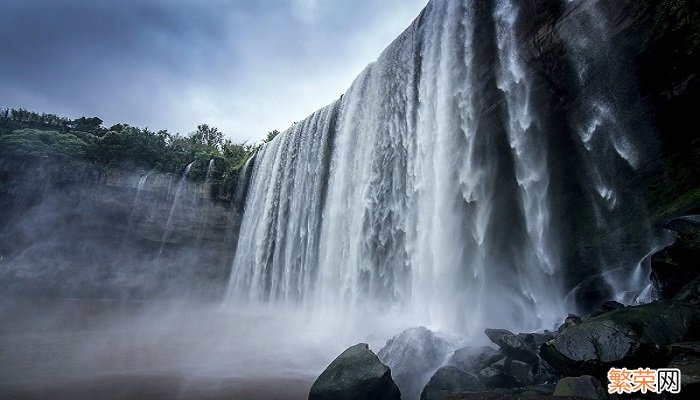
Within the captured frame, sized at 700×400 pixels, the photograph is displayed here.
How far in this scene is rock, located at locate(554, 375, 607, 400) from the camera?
3832mm

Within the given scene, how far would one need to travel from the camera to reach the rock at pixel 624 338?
412 cm

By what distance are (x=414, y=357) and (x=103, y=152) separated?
27334 millimetres

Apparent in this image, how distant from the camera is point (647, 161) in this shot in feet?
29.5

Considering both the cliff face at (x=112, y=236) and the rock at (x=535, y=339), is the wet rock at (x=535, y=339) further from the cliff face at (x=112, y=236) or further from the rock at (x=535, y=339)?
the cliff face at (x=112, y=236)

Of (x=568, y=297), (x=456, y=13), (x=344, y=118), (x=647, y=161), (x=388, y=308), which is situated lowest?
(x=388, y=308)

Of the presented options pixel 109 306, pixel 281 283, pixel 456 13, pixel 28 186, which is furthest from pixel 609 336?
pixel 28 186

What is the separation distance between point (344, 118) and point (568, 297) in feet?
41.7

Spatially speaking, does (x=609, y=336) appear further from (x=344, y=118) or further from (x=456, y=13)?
(x=344, y=118)

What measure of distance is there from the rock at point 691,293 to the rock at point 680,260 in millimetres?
370

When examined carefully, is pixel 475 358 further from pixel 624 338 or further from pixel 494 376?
pixel 624 338

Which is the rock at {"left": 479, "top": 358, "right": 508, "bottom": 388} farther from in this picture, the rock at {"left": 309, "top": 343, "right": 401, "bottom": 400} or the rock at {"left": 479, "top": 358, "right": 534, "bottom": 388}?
the rock at {"left": 309, "top": 343, "right": 401, "bottom": 400}

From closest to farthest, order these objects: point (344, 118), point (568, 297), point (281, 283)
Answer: point (568, 297)
point (344, 118)
point (281, 283)

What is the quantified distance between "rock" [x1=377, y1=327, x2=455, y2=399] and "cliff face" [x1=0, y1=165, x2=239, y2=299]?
2109cm

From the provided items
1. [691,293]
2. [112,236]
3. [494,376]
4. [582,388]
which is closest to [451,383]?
[494,376]
